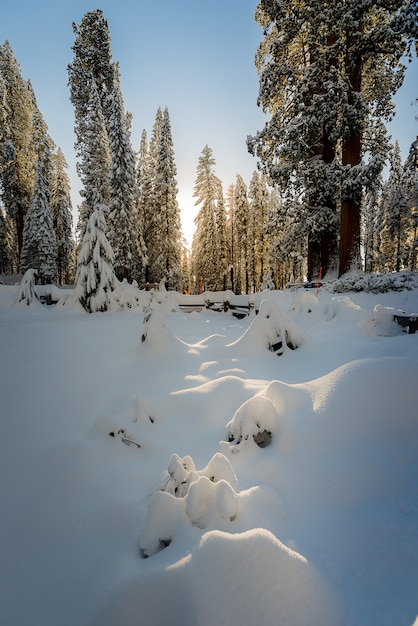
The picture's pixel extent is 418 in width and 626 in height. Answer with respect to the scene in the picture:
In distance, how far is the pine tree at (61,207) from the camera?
35969mm

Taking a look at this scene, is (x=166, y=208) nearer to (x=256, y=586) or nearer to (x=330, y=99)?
(x=330, y=99)

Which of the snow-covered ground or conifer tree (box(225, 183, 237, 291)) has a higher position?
conifer tree (box(225, 183, 237, 291))

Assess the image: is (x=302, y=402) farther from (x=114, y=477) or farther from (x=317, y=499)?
(x=114, y=477)

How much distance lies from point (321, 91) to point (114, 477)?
15.6 metres

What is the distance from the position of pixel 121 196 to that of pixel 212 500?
971 inches

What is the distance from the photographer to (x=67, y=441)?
2.92 metres

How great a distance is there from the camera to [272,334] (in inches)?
229

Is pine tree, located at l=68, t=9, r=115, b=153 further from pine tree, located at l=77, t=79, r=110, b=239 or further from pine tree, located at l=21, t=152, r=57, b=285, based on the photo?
pine tree, located at l=21, t=152, r=57, b=285

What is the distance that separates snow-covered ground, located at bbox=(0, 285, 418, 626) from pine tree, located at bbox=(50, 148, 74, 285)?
37.3 m

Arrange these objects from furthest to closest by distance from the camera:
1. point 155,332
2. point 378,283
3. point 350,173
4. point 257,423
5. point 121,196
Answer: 1. point 121,196
2. point 350,173
3. point 378,283
4. point 155,332
5. point 257,423

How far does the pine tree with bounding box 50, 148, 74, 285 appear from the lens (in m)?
36.0

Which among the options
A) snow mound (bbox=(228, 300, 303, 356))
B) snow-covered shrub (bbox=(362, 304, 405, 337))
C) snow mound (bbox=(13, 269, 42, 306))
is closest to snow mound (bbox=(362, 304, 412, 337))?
snow-covered shrub (bbox=(362, 304, 405, 337))

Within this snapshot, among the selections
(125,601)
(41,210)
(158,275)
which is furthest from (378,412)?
(41,210)

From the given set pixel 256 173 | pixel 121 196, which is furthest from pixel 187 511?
pixel 256 173
